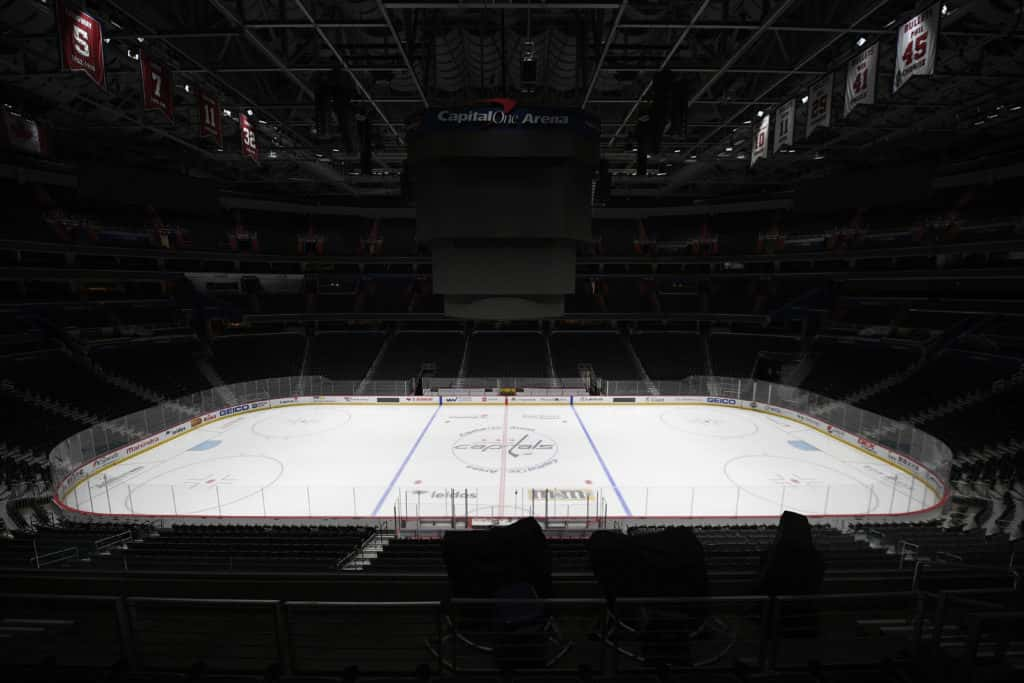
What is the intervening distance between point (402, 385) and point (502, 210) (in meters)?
16.4

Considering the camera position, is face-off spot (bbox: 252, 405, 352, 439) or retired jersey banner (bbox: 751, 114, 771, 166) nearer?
retired jersey banner (bbox: 751, 114, 771, 166)

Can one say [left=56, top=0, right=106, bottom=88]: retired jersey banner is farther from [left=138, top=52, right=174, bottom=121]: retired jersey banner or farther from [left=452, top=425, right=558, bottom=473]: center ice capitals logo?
[left=452, top=425, right=558, bottom=473]: center ice capitals logo

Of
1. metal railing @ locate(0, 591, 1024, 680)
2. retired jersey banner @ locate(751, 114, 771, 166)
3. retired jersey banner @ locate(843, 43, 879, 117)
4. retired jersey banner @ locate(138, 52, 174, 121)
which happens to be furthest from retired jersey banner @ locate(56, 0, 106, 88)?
retired jersey banner @ locate(751, 114, 771, 166)

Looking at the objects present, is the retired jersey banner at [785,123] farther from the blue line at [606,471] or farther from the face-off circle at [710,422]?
the blue line at [606,471]

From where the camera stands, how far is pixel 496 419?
2206 centimetres

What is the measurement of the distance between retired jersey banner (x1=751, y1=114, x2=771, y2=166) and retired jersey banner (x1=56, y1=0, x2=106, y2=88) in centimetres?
1793

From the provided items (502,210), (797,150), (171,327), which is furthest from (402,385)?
→ (797,150)

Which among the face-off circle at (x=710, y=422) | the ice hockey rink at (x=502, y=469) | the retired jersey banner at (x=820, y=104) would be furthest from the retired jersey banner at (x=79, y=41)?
the face-off circle at (x=710, y=422)

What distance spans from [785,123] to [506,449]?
14.4 metres

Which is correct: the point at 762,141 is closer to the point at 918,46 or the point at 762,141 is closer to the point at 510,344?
the point at 918,46

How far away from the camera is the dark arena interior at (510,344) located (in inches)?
140

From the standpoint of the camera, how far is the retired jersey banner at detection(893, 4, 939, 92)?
8750 millimetres

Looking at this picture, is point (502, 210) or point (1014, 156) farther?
point (1014, 156)

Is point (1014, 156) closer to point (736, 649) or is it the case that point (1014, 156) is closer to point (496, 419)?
point (496, 419)
